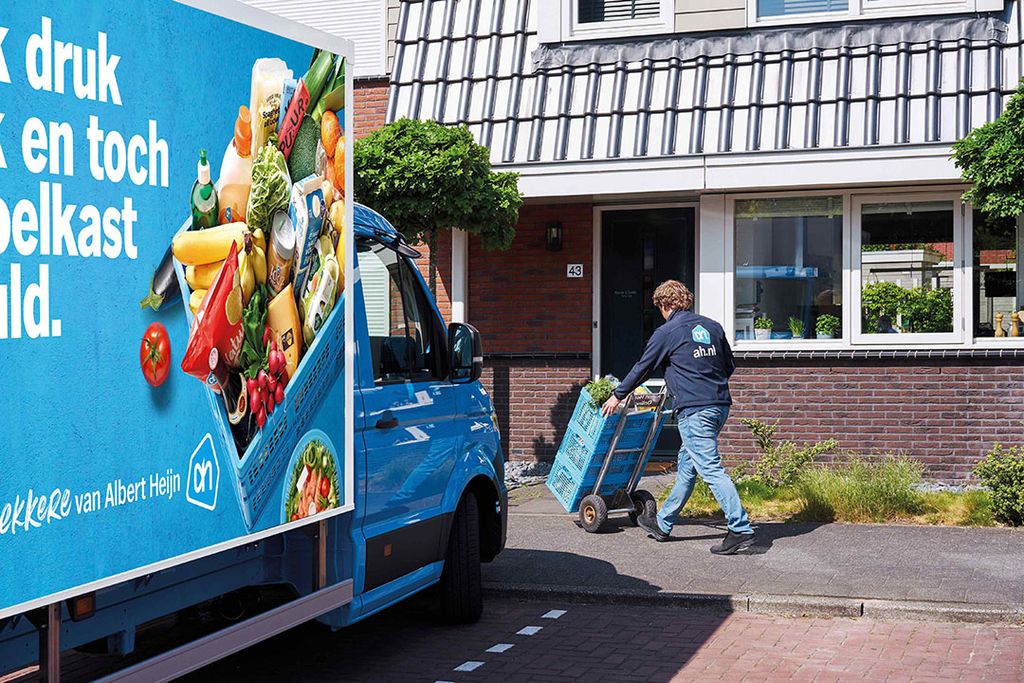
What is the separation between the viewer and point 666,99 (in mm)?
12406

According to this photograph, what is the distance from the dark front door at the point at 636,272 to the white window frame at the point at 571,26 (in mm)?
1815

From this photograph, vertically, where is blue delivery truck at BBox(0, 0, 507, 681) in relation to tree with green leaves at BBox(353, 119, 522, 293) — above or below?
below

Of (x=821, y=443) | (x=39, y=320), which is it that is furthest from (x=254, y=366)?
(x=821, y=443)

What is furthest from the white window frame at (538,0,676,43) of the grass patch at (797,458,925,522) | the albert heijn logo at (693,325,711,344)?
the grass patch at (797,458,925,522)

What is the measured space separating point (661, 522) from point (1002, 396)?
4.28 meters

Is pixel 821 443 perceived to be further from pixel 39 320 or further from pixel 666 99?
pixel 39 320

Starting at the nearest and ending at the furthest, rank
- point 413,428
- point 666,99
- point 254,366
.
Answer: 1. point 254,366
2. point 413,428
3. point 666,99

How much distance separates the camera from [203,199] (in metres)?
4.31

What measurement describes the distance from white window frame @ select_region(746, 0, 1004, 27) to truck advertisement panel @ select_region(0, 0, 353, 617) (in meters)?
8.13

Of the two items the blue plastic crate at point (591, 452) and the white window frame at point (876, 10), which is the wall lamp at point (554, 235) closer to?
the white window frame at point (876, 10)

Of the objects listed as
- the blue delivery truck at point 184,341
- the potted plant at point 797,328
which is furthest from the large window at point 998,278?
the blue delivery truck at point 184,341

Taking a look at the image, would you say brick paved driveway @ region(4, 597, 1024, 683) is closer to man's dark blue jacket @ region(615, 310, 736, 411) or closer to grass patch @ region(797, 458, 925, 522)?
man's dark blue jacket @ region(615, 310, 736, 411)

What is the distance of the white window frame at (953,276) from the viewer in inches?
470

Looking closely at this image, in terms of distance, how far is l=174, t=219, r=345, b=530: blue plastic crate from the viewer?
448 centimetres
